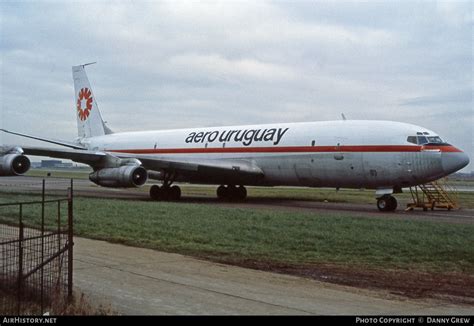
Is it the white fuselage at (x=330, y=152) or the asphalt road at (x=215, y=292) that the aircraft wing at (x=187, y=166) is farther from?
the asphalt road at (x=215, y=292)

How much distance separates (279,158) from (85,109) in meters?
18.1

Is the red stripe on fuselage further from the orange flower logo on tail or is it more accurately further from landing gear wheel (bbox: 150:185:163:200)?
the orange flower logo on tail

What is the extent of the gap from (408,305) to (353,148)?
1656cm

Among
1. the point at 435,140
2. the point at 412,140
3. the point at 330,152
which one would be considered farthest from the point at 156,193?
the point at 435,140

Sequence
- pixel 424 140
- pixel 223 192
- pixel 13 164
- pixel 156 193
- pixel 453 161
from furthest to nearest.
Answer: pixel 223 192 < pixel 156 193 < pixel 13 164 < pixel 424 140 < pixel 453 161

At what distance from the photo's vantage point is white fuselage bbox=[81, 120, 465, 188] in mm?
22344

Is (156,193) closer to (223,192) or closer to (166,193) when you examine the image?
(166,193)

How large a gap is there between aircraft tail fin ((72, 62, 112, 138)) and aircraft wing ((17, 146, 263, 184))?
9.53 m

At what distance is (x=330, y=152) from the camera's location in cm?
2445

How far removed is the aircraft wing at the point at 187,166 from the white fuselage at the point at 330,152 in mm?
499

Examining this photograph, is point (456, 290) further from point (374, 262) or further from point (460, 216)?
point (460, 216)

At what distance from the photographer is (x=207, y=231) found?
48.1ft

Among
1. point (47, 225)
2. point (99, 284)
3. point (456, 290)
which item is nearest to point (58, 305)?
point (99, 284)

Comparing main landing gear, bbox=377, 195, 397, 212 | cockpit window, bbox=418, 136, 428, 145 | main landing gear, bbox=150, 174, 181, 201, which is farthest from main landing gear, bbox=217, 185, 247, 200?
cockpit window, bbox=418, 136, 428, 145
